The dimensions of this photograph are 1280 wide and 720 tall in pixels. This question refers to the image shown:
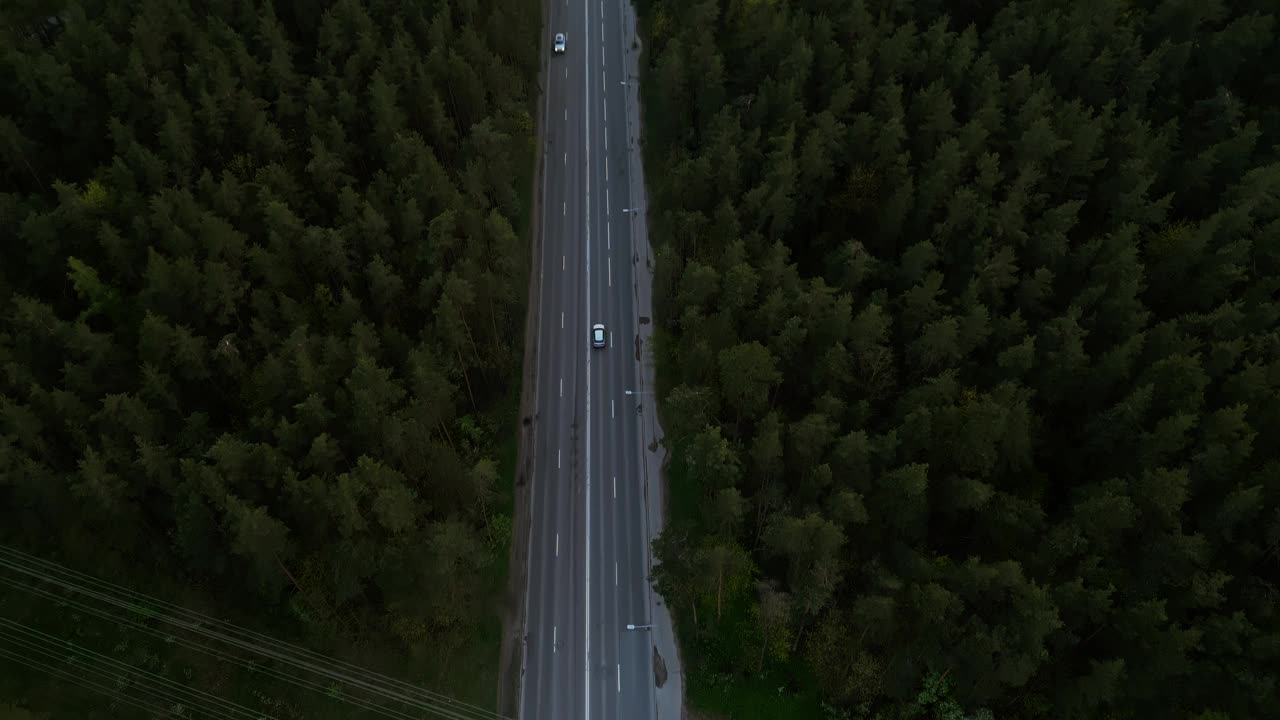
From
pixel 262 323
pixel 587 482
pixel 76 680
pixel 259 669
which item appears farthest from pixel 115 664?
pixel 587 482

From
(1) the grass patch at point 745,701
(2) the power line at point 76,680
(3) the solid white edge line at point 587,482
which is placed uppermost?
(3) the solid white edge line at point 587,482

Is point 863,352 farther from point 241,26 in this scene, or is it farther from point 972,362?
point 241,26

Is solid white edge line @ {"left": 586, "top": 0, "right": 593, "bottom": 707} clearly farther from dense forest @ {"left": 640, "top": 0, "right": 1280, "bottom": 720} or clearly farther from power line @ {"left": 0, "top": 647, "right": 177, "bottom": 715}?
power line @ {"left": 0, "top": 647, "right": 177, "bottom": 715}

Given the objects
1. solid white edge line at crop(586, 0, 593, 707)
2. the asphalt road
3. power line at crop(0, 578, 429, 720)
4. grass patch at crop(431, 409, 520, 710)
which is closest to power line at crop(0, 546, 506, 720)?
power line at crop(0, 578, 429, 720)

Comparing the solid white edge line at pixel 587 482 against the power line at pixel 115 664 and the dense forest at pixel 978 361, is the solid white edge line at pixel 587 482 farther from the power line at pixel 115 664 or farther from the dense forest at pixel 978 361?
the power line at pixel 115 664

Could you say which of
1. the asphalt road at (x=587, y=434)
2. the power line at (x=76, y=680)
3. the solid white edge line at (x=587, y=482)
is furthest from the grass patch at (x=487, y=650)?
the power line at (x=76, y=680)
